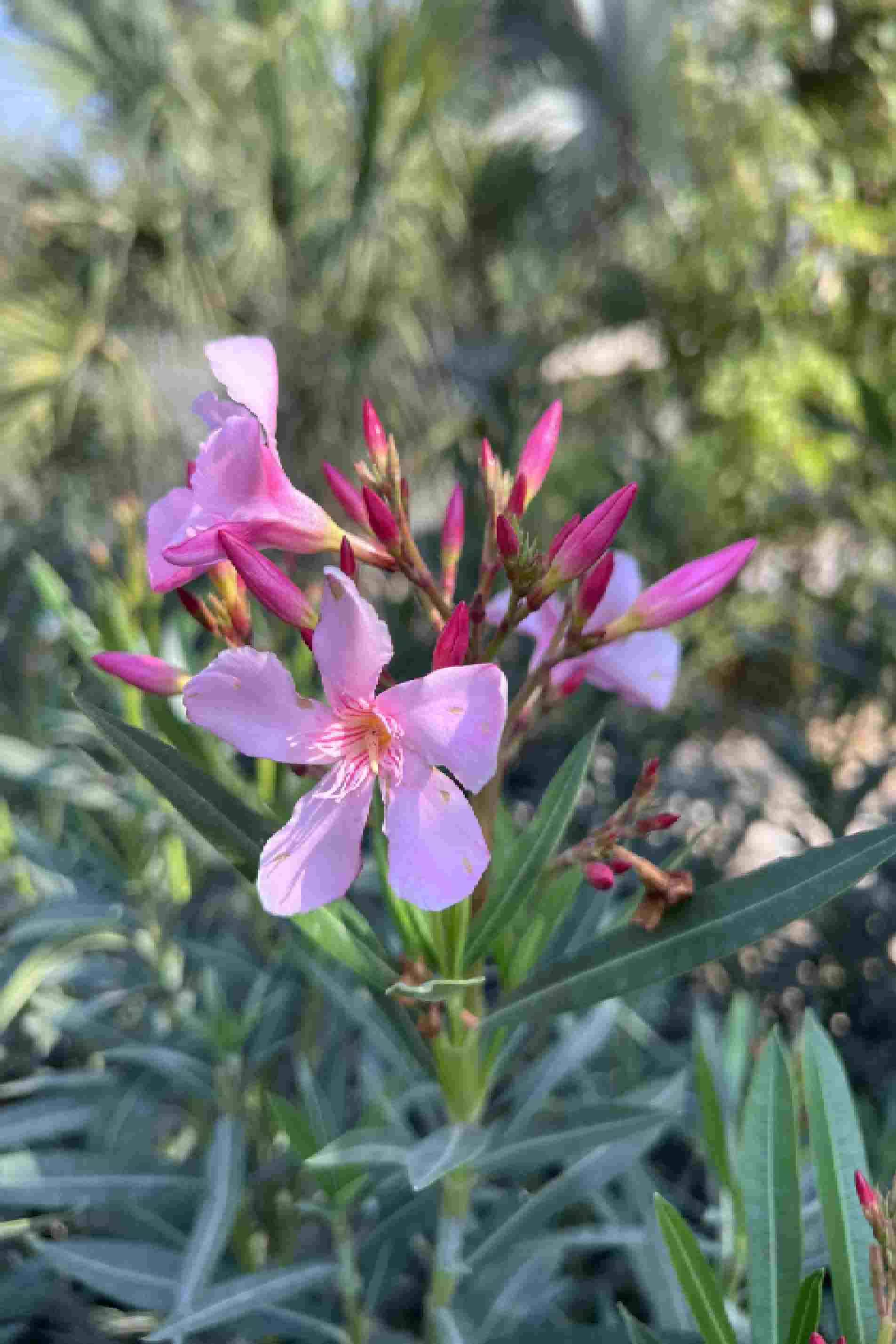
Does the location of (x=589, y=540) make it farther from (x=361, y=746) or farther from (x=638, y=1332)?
(x=638, y=1332)

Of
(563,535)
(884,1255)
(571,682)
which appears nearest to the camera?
(884,1255)

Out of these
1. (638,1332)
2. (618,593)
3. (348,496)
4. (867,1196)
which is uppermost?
(348,496)

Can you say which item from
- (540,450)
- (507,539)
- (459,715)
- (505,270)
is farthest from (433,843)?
(505,270)

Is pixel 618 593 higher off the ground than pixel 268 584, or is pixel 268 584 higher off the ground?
pixel 268 584

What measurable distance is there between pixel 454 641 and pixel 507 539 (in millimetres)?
70

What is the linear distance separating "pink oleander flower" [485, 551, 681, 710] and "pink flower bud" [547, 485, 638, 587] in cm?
11

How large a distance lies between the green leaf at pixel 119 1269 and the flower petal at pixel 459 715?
0.61 meters

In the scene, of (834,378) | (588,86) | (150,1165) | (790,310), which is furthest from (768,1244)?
(588,86)

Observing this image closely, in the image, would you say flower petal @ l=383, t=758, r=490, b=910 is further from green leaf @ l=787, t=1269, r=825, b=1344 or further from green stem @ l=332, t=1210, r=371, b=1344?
green stem @ l=332, t=1210, r=371, b=1344

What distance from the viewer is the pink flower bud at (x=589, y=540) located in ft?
1.76

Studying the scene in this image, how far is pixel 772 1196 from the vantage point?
595 mm

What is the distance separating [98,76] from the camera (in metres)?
3.95

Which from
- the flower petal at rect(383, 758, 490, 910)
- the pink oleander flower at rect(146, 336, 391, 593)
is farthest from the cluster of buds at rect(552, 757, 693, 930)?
the pink oleander flower at rect(146, 336, 391, 593)

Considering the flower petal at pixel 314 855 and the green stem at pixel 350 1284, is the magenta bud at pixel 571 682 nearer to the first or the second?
the flower petal at pixel 314 855
